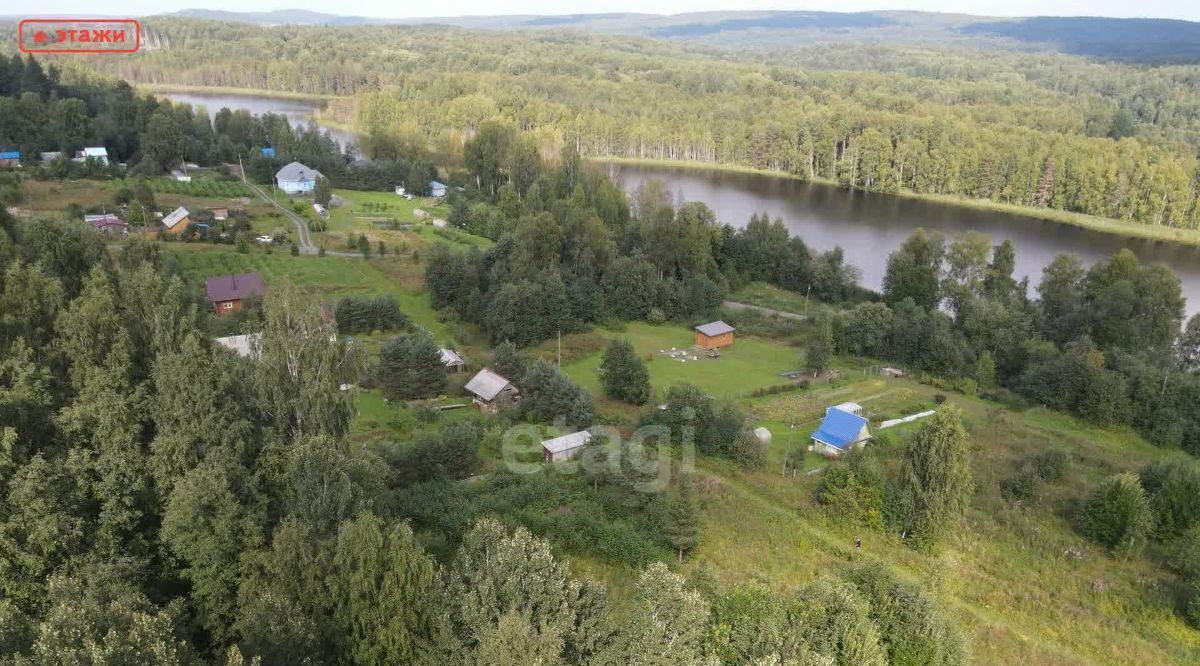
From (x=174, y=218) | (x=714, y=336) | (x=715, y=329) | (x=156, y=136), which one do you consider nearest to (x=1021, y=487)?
(x=714, y=336)

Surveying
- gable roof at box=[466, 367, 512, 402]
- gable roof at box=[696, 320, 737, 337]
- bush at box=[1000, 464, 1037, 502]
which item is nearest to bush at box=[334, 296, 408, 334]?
gable roof at box=[466, 367, 512, 402]

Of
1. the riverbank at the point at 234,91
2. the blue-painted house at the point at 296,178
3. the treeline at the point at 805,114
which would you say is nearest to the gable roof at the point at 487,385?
the blue-painted house at the point at 296,178

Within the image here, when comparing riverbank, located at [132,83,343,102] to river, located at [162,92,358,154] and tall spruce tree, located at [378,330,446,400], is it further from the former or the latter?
tall spruce tree, located at [378,330,446,400]

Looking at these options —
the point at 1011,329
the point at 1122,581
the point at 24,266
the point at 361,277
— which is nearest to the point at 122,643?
the point at 24,266

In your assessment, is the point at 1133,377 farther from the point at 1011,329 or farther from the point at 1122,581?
the point at 1122,581

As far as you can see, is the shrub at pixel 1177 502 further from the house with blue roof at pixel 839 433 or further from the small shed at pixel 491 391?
the small shed at pixel 491 391
